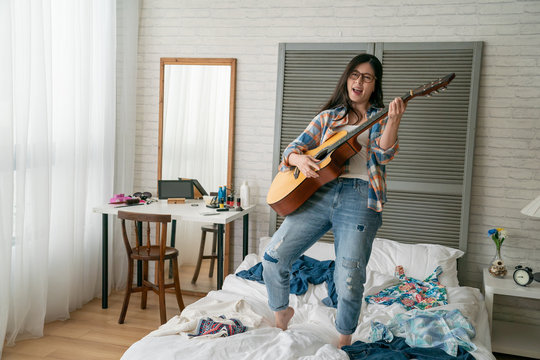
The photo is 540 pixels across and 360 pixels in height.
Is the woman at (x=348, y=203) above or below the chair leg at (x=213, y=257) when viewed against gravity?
above

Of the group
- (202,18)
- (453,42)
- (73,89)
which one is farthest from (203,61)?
(453,42)

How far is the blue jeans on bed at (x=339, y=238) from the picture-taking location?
193 cm

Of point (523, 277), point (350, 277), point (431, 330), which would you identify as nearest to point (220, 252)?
point (350, 277)

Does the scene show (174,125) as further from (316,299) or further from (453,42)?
(453,42)

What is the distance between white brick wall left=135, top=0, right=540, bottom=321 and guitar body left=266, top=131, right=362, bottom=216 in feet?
4.96

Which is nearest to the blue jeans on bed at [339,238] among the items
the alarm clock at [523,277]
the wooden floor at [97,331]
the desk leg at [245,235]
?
the wooden floor at [97,331]

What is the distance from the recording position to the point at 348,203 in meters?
1.96

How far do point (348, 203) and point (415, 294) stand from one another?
1006mm

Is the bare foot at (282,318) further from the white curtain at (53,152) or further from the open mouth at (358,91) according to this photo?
the white curtain at (53,152)

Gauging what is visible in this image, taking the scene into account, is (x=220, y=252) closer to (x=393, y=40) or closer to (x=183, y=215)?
(x=183, y=215)

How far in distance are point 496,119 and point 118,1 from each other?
A: 289 centimetres

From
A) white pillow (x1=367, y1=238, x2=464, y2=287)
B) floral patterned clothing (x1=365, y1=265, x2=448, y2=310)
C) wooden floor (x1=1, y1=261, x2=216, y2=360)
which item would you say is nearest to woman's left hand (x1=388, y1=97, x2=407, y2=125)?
floral patterned clothing (x1=365, y1=265, x2=448, y2=310)

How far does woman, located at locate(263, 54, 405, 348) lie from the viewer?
193cm

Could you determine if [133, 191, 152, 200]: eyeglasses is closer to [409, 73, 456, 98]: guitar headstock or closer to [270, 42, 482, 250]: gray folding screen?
[270, 42, 482, 250]: gray folding screen
